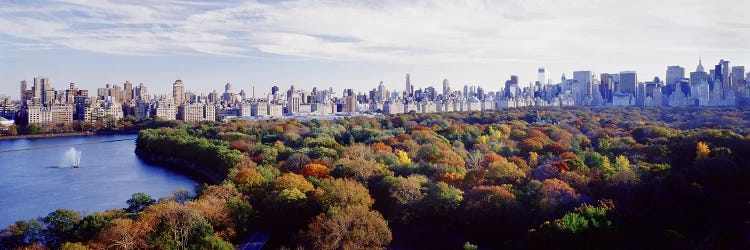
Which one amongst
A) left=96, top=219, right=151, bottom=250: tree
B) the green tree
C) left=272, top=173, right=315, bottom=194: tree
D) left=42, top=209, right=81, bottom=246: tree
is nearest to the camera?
left=96, top=219, right=151, bottom=250: tree

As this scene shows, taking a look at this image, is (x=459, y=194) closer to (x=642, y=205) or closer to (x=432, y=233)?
(x=432, y=233)

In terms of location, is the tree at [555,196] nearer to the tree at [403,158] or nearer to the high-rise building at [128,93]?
the tree at [403,158]

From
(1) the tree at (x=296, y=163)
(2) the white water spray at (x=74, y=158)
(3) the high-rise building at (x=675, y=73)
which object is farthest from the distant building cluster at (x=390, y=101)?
(1) the tree at (x=296, y=163)

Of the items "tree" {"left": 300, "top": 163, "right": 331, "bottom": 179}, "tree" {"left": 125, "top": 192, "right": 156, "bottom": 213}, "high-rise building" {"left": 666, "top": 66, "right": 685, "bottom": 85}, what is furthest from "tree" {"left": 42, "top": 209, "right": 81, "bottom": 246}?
"high-rise building" {"left": 666, "top": 66, "right": 685, "bottom": 85}

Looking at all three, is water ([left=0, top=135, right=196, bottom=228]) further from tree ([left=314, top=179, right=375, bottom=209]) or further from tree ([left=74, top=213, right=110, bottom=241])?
tree ([left=314, top=179, right=375, bottom=209])

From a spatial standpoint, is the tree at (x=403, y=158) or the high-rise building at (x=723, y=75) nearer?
the tree at (x=403, y=158)

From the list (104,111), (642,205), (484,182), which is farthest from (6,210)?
(104,111)
